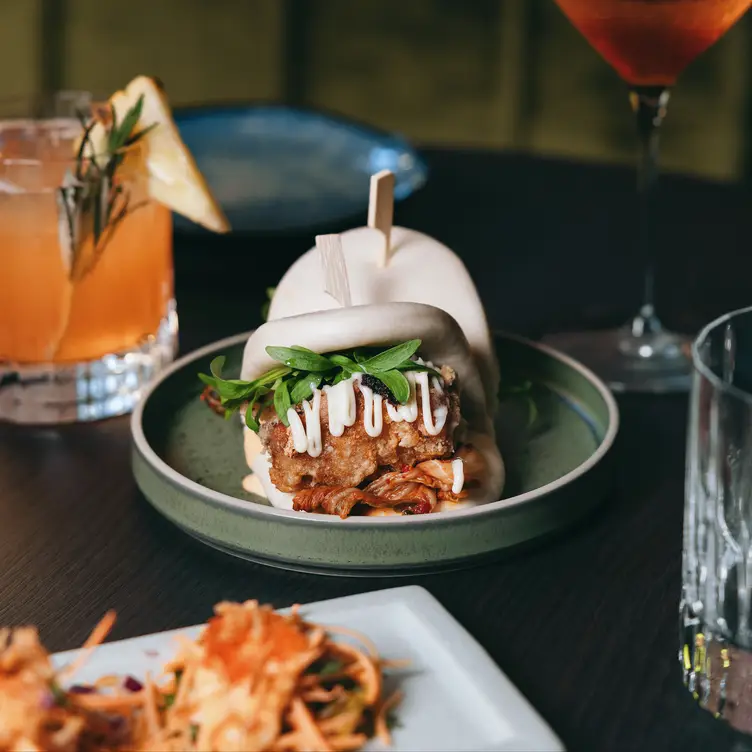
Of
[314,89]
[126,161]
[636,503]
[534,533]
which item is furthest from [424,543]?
[314,89]

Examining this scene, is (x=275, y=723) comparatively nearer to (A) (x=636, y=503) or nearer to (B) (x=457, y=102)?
(A) (x=636, y=503)

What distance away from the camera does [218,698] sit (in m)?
0.59

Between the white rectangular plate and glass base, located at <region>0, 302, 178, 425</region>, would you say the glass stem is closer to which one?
glass base, located at <region>0, 302, 178, 425</region>

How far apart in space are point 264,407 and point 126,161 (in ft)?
1.03

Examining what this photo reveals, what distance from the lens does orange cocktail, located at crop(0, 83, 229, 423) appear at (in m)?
1.06

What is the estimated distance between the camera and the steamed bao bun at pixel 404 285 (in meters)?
0.98

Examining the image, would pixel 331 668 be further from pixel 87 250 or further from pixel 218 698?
pixel 87 250

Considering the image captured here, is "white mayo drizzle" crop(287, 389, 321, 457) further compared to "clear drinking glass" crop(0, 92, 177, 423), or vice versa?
"clear drinking glass" crop(0, 92, 177, 423)

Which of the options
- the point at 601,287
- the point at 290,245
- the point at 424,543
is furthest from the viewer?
the point at 601,287

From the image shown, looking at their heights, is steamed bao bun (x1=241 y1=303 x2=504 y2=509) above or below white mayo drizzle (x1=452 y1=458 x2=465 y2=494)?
above

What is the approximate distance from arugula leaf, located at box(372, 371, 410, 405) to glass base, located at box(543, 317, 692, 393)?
381 mm


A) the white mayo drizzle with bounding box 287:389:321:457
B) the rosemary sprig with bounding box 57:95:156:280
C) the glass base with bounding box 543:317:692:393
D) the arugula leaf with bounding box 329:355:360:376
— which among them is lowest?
the glass base with bounding box 543:317:692:393

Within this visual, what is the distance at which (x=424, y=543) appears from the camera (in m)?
0.79

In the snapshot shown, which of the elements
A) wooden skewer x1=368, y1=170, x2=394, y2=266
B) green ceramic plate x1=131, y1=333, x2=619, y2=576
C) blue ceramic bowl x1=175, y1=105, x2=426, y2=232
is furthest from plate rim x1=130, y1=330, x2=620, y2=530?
blue ceramic bowl x1=175, y1=105, x2=426, y2=232
